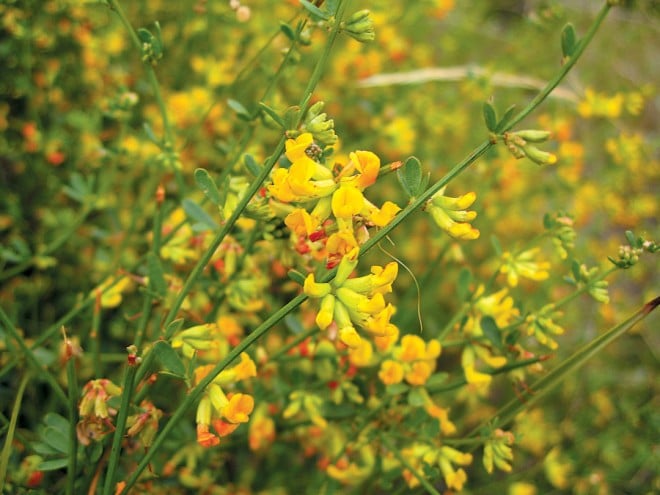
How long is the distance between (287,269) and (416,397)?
44cm

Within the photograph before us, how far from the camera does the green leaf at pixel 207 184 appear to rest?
1.09 metres

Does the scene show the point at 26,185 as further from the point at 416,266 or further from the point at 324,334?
the point at 416,266

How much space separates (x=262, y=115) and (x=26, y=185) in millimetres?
1244

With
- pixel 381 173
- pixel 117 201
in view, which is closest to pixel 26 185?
pixel 117 201

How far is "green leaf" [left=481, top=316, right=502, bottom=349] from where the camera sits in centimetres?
139

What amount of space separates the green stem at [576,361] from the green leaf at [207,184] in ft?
2.53

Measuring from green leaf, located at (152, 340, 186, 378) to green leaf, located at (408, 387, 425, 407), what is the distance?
21.9 inches

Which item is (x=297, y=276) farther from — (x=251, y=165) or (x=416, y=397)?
(x=416, y=397)

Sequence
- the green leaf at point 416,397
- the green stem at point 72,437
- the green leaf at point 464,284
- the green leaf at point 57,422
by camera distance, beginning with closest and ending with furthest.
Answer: the green stem at point 72,437
the green leaf at point 57,422
the green leaf at point 416,397
the green leaf at point 464,284

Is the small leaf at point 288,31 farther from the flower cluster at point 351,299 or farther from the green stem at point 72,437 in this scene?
the green stem at point 72,437

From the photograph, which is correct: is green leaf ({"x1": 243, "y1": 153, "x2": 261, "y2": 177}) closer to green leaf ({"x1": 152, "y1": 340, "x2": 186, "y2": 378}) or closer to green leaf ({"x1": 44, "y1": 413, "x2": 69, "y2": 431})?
green leaf ({"x1": 152, "y1": 340, "x2": 186, "y2": 378})

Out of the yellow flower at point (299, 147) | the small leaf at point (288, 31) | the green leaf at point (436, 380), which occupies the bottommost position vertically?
the green leaf at point (436, 380)

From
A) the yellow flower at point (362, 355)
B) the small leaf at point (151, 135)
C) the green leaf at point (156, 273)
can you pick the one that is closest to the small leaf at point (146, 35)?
the small leaf at point (151, 135)

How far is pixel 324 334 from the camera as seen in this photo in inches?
59.9
